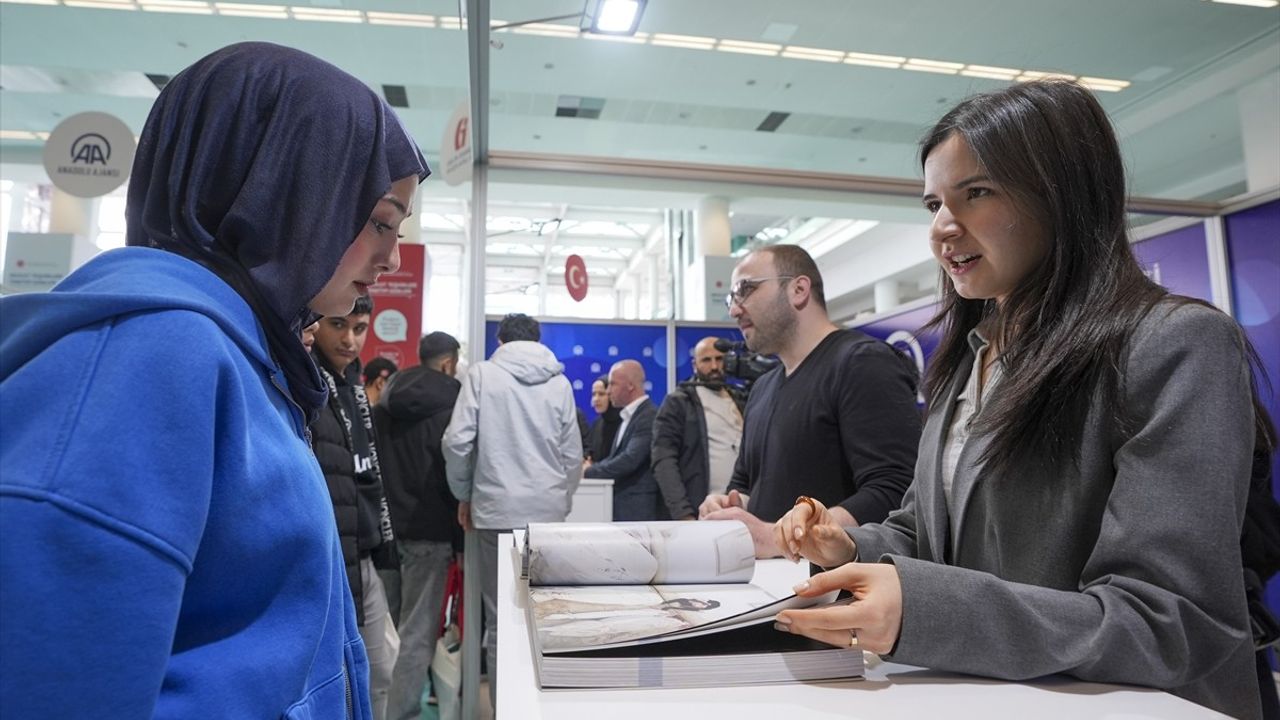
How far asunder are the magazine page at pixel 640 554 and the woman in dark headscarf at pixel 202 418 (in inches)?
9.4

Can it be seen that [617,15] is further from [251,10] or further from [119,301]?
[119,301]

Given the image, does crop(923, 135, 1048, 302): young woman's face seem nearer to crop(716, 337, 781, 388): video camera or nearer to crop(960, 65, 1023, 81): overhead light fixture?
crop(716, 337, 781, 388): video camera

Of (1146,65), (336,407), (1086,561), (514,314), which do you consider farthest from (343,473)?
(1146,65)

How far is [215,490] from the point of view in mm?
525

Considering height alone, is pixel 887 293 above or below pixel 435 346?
→ above

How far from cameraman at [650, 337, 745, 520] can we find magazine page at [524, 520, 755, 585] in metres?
2.18

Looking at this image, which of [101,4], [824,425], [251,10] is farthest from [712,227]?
[824,425]

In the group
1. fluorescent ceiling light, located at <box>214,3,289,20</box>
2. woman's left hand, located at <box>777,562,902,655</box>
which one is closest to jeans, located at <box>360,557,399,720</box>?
woman's left hand, located at <box>777,562,902,655</box>

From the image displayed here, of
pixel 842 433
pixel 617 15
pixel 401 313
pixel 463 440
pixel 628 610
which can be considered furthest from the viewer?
pixel 401 313

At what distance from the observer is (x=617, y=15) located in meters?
3.90

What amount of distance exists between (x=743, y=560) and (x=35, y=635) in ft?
2.33

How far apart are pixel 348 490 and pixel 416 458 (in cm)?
108

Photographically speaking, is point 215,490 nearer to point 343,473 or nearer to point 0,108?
point 343,473

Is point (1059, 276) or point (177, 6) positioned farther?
→ point (177, 6)
